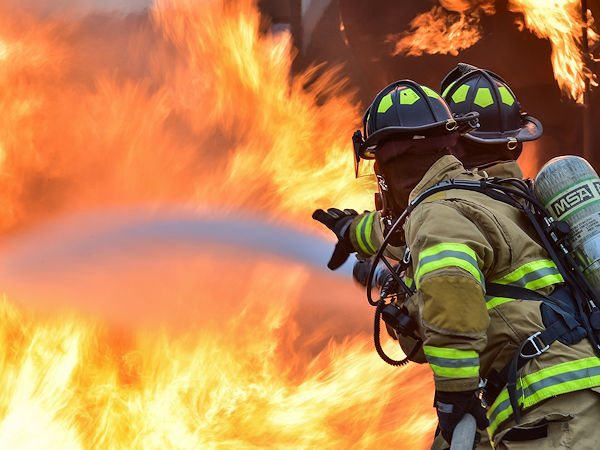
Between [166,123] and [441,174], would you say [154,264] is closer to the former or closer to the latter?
[166,123]

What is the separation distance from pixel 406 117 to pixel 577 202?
765mm

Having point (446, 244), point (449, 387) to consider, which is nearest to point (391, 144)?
point (446, 244)

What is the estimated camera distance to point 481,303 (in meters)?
2.56

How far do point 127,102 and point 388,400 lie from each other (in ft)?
9.16

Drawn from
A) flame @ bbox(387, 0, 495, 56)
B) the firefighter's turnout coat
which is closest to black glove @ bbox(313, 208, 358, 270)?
the firefighter's turnout coat

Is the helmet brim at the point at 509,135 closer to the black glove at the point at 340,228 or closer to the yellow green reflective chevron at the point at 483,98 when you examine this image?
the yellow green reflective chevron at the point at 483,98

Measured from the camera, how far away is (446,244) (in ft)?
8.53

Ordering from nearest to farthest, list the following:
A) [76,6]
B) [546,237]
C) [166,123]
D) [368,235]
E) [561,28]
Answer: [546,237]
[368,235]
[76,6]
[166,123]
[561,28]

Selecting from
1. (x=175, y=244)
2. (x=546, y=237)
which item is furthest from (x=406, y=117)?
(x=175, y=244)

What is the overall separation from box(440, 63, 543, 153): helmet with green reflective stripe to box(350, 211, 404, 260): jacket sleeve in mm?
660

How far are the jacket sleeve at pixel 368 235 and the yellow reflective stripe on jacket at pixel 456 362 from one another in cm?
127

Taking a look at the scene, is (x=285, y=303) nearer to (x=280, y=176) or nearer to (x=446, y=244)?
(x=280, y=176)

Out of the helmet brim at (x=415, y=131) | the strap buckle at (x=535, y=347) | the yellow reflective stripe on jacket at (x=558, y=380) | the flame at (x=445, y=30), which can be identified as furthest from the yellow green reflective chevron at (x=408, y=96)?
the flame at (x=445, y=30)

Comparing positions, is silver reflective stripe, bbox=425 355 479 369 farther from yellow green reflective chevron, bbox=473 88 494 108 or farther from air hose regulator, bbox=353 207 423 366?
yellow green reflective chevron, bbox=473 88 494 108
